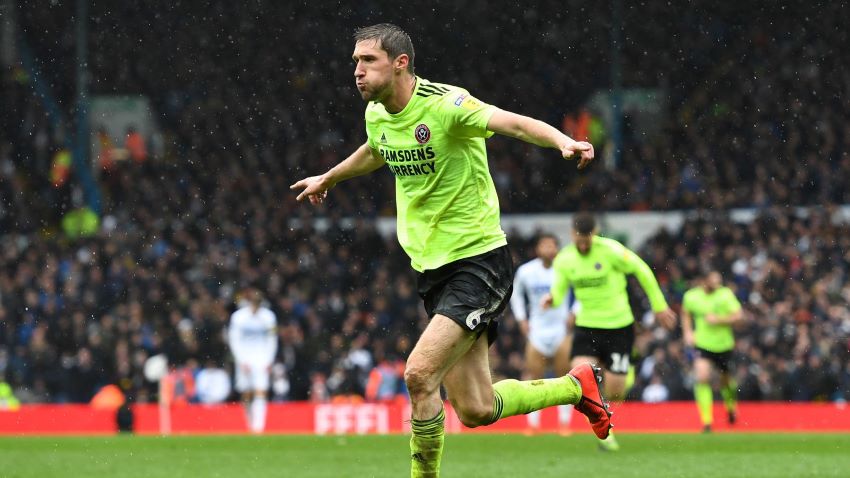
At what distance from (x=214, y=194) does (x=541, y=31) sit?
754 cm

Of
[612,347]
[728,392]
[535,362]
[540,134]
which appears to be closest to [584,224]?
[612,347]

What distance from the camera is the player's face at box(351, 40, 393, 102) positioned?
6.93 m

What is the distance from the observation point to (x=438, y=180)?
7039 millimetres

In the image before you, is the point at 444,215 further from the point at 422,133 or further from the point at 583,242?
the point at 583,242

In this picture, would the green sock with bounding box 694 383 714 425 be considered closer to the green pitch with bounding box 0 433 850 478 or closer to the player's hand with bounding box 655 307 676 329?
the green pitch with bounding box 0 433 850 478

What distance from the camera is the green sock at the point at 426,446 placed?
664 centimetres

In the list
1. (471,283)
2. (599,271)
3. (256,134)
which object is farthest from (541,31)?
(471,283)

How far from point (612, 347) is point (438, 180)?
634 cm

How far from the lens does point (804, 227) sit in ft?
73.5

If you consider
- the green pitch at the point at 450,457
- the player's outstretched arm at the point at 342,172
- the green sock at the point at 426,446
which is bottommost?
the green pitch at the point at 450,457

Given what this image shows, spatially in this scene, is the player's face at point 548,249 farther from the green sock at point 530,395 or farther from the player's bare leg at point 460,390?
the green sock at point 530,395

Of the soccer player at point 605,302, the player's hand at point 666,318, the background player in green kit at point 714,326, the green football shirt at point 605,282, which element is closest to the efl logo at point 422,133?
the player's hand at point 666,318

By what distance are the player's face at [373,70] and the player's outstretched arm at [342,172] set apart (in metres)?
0.70

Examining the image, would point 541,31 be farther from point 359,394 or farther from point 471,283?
point 471,283
